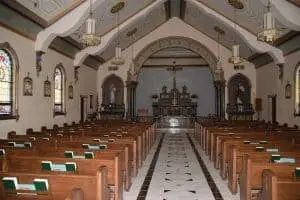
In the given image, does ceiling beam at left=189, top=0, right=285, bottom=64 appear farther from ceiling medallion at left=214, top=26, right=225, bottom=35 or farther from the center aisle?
the center aisle

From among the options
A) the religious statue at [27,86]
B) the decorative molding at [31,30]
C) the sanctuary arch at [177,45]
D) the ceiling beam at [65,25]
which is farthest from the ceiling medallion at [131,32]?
the religious statue at [27,86]

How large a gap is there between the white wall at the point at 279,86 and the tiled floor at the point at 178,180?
499 cm

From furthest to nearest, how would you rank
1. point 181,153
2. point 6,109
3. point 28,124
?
1. point 181,153
2. point 28,124
3. point 6,109

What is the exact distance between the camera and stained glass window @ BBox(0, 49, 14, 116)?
938cm

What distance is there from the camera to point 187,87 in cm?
2770

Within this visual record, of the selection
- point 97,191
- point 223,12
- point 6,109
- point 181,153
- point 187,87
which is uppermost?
point 223,12

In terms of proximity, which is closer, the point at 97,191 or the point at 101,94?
the point at 97,191

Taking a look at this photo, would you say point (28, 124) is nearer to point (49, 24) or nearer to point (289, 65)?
point (49, 24)

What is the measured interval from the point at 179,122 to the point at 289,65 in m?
11.0

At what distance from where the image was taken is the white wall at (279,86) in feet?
44.3

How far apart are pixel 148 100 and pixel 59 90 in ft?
46.0

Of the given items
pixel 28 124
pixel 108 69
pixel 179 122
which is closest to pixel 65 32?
pixel 28 124

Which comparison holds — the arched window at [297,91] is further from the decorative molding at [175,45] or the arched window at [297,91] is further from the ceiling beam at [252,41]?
the decorative molding at [175,45]

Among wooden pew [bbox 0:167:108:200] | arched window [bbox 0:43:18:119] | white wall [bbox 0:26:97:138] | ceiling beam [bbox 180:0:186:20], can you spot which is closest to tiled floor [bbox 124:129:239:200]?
wooden pew [bbox 0:167:108:200]
